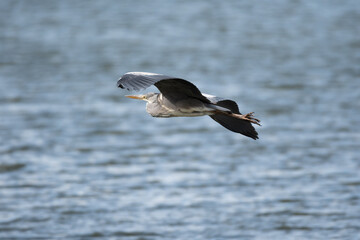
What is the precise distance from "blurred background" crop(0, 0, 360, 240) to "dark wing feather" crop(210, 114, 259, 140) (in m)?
4.46

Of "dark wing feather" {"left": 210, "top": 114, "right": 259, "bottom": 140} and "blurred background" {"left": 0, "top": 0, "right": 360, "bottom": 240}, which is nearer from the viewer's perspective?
"dark wing feather" {"left": 210, "top": 114, "right": 259, "bottom": 140}

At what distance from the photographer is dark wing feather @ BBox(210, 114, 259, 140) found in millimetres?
7672

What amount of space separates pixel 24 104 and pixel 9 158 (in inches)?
138

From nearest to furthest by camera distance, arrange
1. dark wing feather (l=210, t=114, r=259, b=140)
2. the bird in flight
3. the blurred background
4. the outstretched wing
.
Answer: the outstretched wing → the bird in flight → dark wing feather (l=210, t=114, r=259, b=140) → the blurred background

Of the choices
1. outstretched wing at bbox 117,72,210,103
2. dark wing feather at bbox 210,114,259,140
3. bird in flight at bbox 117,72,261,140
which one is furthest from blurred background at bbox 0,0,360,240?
outstretched wing at bbox 117,72,210,103

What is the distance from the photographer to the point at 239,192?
44.4ft

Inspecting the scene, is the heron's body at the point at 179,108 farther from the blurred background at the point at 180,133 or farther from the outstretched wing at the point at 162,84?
the blurred background at the point at 180,133

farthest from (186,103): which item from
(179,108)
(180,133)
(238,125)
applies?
(180,133)

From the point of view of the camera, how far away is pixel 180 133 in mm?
16984

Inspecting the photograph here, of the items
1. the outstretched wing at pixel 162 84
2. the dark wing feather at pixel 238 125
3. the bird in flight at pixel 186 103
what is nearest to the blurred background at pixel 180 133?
the dark wing feather at pixel 238 125

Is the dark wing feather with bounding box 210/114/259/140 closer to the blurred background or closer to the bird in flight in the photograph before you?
the bird in flight

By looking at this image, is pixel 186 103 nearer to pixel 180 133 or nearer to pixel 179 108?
pixel 179 108

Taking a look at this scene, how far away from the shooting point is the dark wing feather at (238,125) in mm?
7672

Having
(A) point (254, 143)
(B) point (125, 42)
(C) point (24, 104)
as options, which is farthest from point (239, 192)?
(B) point (125, 42)
